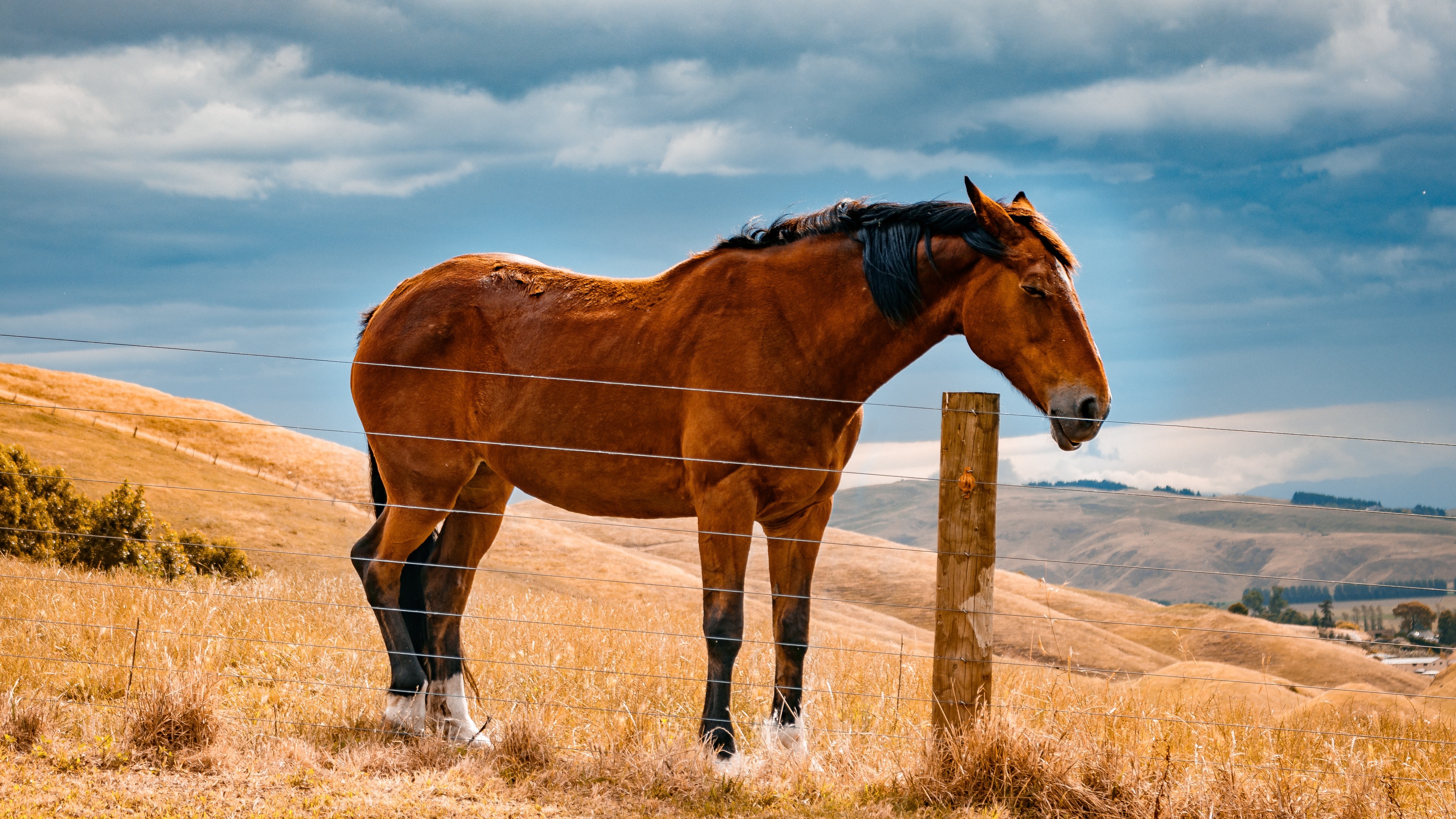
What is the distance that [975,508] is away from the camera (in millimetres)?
4254

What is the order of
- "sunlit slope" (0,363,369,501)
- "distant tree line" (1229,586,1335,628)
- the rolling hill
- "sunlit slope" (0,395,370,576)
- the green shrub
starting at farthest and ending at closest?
"sunlit slope" (0,363,369,501)
"sunlit slope" (0,395,370,576)
the rolling hill
"distant tree line" (1229,586,1335,628)
the green shrub

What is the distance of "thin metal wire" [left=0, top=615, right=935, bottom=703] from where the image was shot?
205 inches

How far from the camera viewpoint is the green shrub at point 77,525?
40.8 feet

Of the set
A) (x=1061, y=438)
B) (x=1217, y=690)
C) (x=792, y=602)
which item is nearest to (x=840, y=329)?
(x=1061, y=438)

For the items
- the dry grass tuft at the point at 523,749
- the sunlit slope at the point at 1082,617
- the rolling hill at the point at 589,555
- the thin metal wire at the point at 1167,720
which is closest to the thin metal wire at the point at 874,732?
the thin metal wire at the point at 1167,720

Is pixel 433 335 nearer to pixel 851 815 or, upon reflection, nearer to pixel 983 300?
pixel 983 300

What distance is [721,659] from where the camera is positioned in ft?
15.5

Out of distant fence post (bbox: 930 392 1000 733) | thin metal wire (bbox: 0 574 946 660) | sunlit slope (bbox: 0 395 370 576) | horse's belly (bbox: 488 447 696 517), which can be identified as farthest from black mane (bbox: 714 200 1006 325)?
sunlit slope (bbox: 0 395 370 576)

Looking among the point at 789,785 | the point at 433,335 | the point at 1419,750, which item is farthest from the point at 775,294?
the point at 1419,750

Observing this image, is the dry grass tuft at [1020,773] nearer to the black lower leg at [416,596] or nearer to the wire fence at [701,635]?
the wire fence at [701,635]

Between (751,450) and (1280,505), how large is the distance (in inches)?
98.8

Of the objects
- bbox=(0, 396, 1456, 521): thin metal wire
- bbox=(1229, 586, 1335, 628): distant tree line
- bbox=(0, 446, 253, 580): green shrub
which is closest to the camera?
bbox=(0, 396, 1456, 521): thin metal wire

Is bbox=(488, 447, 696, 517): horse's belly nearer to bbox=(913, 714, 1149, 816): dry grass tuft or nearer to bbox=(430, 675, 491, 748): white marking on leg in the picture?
bbox=(430, 675, 491, 748): white marking on leg

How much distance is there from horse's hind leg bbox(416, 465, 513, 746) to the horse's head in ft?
9.66
